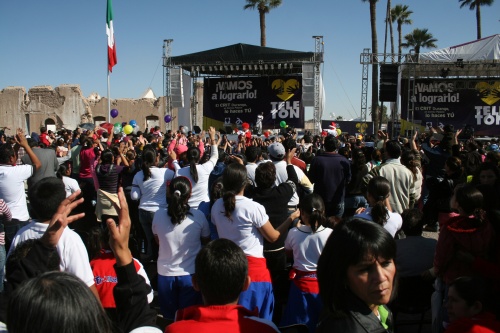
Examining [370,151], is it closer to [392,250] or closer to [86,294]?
[392,250]

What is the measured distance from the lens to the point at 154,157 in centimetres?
539

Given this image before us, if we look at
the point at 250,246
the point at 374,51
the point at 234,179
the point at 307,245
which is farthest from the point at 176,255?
the point at 374,51

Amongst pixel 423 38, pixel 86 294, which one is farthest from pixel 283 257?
pixel 423 38

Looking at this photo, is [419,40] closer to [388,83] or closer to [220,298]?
[388,83]

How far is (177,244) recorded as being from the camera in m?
3.55

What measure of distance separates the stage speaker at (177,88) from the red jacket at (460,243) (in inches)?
649

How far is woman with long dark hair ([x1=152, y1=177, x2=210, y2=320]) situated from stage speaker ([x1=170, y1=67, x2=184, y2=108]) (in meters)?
15.5

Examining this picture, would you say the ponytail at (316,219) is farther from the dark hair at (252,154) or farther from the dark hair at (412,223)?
the dark hair at (252,154)

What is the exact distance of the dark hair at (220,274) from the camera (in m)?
1.92

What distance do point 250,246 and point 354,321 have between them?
2.02 meters

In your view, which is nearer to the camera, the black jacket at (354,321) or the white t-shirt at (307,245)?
the black jacket at (354,321)

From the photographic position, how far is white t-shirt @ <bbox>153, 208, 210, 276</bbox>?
354 cm

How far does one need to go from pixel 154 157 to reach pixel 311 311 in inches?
115

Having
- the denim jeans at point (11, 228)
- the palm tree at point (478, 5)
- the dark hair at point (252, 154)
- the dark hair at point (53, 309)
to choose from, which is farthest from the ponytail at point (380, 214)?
the palm tree at point (478, 5)
